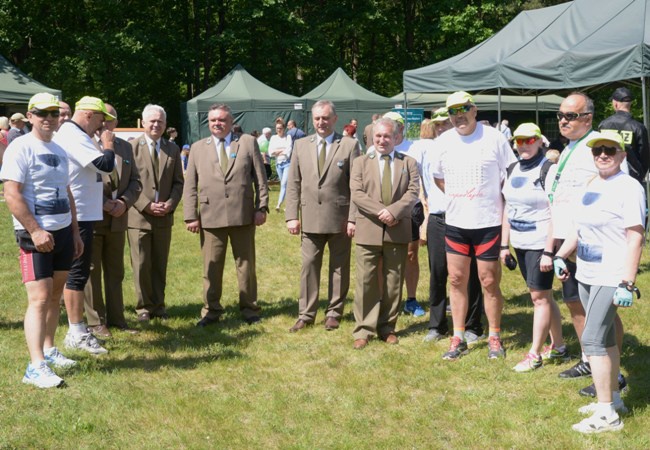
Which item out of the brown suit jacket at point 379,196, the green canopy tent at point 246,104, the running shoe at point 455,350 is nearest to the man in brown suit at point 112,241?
the brown suit jacket at point 379,196

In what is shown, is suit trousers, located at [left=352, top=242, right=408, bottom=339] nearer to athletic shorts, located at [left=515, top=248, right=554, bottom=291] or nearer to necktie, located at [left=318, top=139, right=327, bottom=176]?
necktie, located at [left=318, top=139, right=327, bottom=176]

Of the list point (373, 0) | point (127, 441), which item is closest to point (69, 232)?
point (127, 441)

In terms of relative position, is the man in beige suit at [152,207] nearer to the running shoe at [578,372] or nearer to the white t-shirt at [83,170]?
the white t-shirt at [83,170]

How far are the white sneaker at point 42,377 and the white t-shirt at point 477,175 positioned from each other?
3.10 metres

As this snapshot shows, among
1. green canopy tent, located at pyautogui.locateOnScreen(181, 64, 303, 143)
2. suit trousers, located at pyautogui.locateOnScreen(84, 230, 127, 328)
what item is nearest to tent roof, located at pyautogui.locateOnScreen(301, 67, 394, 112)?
green canopy tent, located at pyautogui.locateOnScreen(181, 64, 303, 143)

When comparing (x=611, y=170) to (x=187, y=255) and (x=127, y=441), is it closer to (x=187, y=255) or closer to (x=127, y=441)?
(x=127, y=441)

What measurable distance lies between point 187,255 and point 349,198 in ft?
15.7

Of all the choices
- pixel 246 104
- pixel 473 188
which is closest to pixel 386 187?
pixel 473 188

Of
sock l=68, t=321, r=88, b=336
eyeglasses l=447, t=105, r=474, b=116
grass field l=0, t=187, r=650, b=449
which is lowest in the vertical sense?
grass field l=0, t=187, r=650, b=449

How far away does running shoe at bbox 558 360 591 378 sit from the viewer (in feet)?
17.9

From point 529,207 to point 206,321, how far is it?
3.30 m

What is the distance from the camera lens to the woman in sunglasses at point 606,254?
14.1 feet

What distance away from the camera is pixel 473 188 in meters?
5.78

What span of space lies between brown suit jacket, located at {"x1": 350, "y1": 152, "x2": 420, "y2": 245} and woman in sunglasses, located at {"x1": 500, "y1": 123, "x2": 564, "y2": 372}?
3.22 feet
